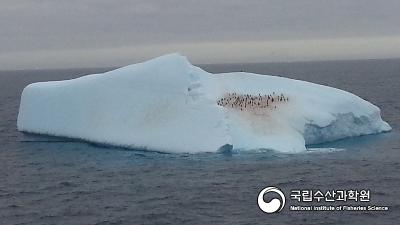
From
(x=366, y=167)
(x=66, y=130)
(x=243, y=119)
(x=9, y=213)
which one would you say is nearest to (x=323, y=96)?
(x=243, y=119)

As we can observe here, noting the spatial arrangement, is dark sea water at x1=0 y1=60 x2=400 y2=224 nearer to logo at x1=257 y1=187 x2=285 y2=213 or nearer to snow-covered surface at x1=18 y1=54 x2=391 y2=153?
logo at x1=257 y1=187 x2=285 y2=213

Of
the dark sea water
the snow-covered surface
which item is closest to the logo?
the dark sea water

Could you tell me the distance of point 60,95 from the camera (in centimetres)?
3284

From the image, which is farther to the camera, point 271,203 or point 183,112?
point 183,112

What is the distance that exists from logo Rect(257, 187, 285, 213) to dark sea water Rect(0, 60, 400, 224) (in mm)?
249

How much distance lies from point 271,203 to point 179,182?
4270 mm

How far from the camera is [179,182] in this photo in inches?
903

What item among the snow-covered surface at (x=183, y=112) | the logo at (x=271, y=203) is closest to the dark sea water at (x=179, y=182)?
the logo at (x=271, y=203)

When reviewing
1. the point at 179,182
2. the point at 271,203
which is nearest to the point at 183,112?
the point at 179,182

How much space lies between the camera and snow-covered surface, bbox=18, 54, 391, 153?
1097 inches

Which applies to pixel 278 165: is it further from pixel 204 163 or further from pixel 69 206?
pixel 69 206

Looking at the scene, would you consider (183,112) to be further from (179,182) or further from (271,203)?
(271,203)

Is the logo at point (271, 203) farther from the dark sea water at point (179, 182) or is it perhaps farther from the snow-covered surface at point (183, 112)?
the snow-covered surface at point (183, 112)

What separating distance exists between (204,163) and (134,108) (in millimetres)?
5777
